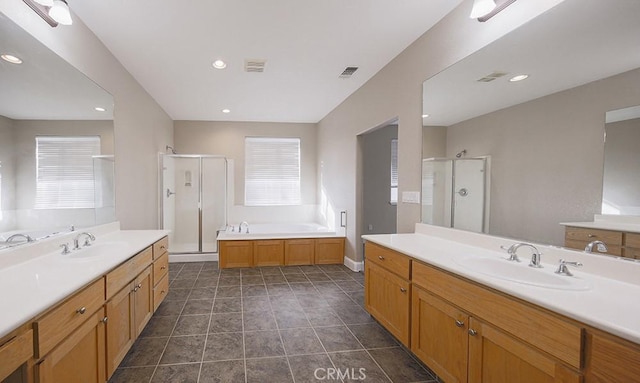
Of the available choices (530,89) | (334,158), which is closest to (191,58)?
(334,158)

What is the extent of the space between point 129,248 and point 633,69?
120 inches

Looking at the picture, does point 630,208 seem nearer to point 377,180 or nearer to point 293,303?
point 293,303

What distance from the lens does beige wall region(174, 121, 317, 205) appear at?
5.58 metres

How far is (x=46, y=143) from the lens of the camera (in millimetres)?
1819

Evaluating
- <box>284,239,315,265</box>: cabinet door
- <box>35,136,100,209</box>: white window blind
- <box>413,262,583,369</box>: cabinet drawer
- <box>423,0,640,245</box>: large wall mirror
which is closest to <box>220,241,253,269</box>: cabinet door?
<box>284,239,315,265</box>: cabinet door

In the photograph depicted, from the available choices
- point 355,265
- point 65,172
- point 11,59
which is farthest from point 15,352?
point 355,265

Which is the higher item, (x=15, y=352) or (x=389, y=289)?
(x=15, y=352)

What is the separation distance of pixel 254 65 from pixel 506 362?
327cm

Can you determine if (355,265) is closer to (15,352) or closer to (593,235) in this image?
(593,235)

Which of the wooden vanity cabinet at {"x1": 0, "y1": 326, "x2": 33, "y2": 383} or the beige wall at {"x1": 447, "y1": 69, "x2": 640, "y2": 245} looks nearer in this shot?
the wooden vanity cabinet at {"x1": 0, "y1": 326, "x2": 33, "y2": 383}

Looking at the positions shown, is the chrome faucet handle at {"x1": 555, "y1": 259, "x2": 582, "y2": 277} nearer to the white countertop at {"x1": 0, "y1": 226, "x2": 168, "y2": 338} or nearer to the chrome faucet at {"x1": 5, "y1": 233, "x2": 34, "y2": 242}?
the white countertop at {"x1": 0, "y1": 226, "x2": 168, "y2": 338}

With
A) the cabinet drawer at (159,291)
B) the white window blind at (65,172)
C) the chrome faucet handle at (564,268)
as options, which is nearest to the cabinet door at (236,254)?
the cabinet drawer at (159,291)

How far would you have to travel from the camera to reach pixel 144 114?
3.77m

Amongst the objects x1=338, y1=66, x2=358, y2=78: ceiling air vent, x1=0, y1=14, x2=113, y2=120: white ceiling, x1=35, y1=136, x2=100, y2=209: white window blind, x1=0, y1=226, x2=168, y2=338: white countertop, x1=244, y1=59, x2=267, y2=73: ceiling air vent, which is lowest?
x1=0, y1=226, x2=168, y2=338: white countertop
